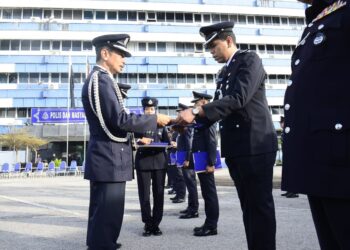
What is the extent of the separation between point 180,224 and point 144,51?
130 ft

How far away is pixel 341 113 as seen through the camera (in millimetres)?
1534

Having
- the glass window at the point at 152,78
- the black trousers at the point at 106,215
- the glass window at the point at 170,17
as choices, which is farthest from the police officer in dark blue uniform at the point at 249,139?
the glass window at the point at 170,17

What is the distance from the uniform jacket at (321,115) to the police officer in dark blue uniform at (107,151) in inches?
66.8

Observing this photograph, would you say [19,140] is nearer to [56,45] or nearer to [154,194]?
[56,45]

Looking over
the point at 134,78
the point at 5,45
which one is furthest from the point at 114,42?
the point at 5,45

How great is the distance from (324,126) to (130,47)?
141ft

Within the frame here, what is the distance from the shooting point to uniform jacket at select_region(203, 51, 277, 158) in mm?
3021

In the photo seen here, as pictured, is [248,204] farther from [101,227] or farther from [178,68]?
[178,68]

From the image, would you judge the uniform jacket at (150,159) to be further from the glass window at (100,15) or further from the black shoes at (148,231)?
the glass window at (100,15)

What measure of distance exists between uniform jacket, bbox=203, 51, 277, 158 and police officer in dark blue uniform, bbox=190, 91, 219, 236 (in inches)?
56.4

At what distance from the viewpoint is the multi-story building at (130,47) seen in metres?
40.1

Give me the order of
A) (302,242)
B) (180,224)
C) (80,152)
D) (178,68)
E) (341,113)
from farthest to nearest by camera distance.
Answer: (178,68) → (80,152) → (180,224) → (302,242) → (341,113)

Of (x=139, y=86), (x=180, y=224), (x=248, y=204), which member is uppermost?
(x=139, y=86)

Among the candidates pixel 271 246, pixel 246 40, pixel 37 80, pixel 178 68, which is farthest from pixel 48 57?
pixel 271 246
